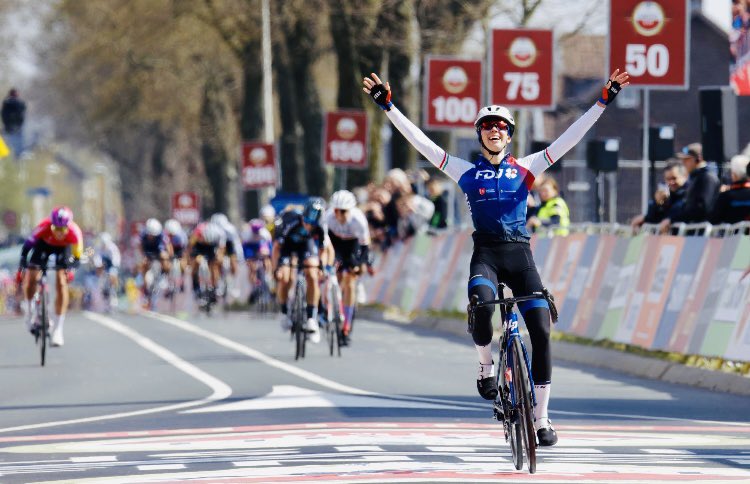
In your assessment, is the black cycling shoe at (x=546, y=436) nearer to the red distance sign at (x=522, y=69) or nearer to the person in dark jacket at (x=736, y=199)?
the person in dark jacket at (x=736, y=199)

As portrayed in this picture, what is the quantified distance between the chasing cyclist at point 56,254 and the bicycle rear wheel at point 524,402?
11.8m

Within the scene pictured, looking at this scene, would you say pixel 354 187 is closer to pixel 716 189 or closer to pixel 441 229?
pixel 441 229

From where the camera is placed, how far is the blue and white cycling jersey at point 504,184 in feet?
35.2

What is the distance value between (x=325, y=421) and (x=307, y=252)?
8156 mm

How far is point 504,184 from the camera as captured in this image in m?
10.8

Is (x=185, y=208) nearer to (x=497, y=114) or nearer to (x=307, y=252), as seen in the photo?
(x=307, y=252)

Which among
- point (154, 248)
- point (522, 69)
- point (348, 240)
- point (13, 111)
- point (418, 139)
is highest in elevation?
point (522, 69)

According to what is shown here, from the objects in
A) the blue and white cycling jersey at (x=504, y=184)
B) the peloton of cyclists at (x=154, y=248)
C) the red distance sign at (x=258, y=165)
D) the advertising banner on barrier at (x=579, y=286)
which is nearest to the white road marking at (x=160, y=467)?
the blue and white cycling jersey at (x=504, y=184)

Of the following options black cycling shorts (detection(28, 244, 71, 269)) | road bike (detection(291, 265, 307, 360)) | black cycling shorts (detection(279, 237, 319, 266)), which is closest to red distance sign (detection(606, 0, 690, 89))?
black cycling shorts (detection(279, 237, 319, 266))

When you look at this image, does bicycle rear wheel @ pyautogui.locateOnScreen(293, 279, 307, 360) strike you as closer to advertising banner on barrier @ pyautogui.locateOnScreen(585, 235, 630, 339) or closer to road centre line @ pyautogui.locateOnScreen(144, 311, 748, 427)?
road centre line @ pyautogui.locateOnScreen(144, 311, 748, 427)

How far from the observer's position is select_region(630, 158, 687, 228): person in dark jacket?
63.2 feet

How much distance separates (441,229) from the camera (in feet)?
93.5

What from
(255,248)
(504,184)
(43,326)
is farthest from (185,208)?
(504,184)

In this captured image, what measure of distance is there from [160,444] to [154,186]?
7241 cm
